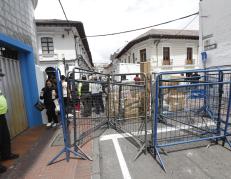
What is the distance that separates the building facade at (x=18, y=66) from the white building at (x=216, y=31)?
887cm

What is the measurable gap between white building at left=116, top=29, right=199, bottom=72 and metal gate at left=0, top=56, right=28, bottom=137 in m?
15.4

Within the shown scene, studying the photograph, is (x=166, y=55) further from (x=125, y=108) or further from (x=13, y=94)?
(x=13, y=94)

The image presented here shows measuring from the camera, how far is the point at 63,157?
3.38 m

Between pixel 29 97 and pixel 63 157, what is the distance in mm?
2718

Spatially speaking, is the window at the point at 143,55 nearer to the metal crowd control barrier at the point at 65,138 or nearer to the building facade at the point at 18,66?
the building facade at the point at 18,66

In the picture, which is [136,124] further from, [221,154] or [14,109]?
[14,109]

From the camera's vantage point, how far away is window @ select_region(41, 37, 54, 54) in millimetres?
16547

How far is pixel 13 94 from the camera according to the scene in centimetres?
451

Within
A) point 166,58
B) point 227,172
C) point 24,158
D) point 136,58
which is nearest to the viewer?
point 227,172

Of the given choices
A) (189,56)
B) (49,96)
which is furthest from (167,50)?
(49,96)

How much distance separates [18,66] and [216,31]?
947cm

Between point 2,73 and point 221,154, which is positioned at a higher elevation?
point 2,73

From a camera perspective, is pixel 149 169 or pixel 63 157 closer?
pixel 149 169

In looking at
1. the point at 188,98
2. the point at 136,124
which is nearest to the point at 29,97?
the point at 136,124
